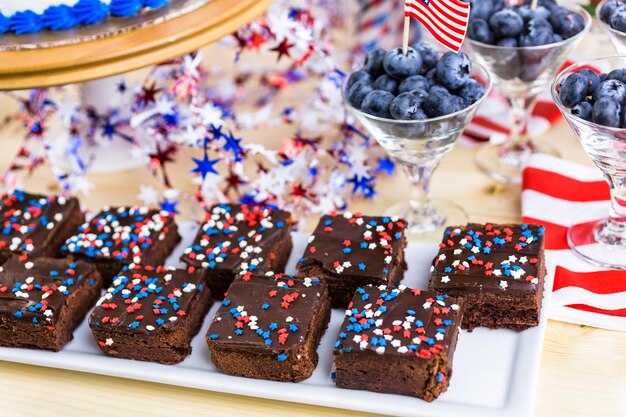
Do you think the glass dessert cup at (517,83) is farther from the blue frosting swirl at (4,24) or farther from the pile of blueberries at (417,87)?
the blue frosting swirl at (4,24)

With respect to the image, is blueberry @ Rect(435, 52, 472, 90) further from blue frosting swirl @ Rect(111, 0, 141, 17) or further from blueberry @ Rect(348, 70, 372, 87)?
blue frosting swirl @ Rect(111, 0, 141, 17)

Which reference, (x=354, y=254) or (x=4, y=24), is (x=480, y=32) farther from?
(x=4, y=24)

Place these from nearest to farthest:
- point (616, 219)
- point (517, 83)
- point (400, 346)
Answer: point (400, 346) → point (616, 219) → point (517, 83)

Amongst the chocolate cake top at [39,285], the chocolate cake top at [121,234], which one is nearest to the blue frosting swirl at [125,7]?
the chocolate cake top at [121,234]

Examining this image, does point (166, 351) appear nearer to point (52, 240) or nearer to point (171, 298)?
point (171, 298)

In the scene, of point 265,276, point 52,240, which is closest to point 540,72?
point 265,276

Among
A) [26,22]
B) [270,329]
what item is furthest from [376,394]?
[26,22]
